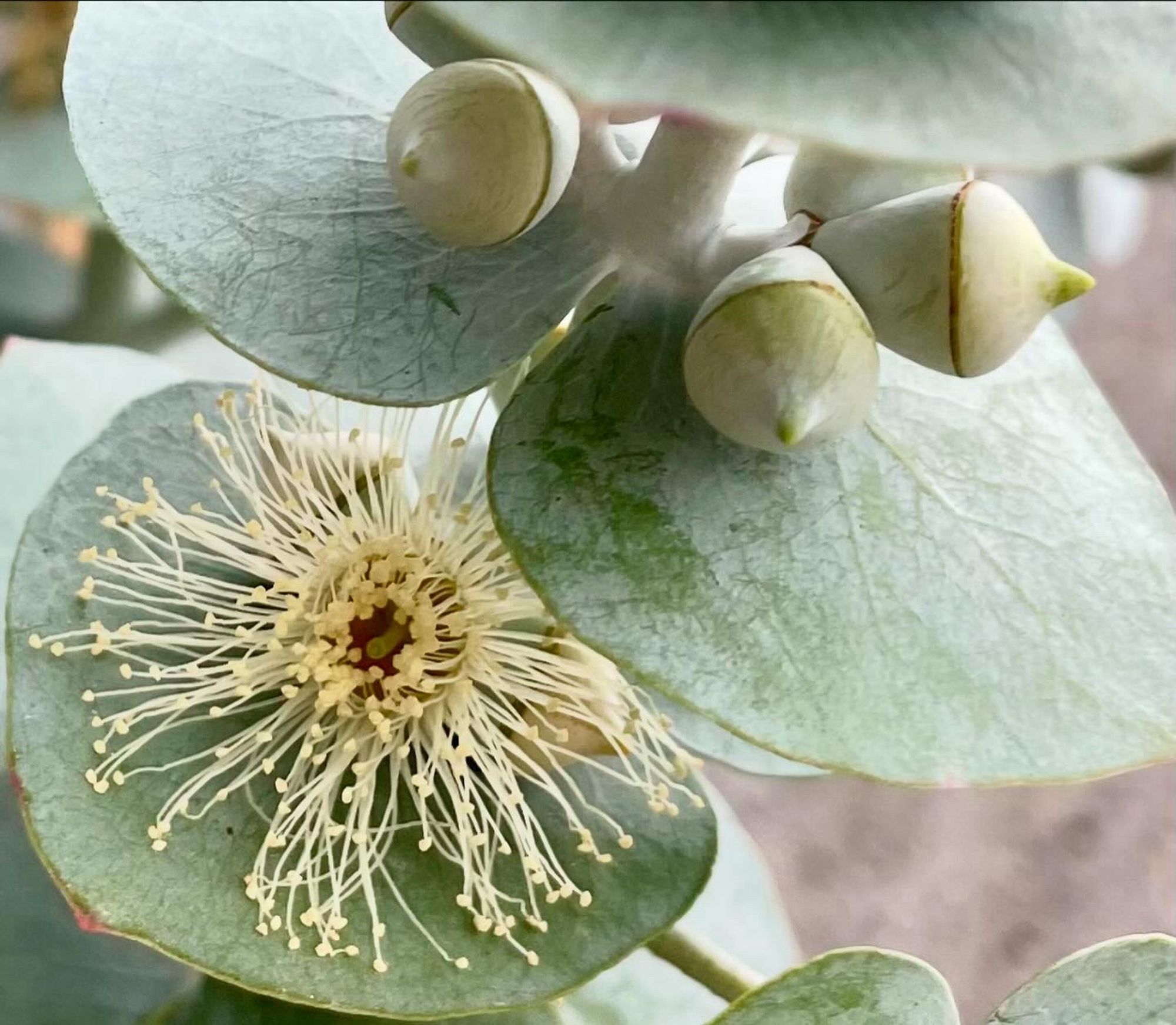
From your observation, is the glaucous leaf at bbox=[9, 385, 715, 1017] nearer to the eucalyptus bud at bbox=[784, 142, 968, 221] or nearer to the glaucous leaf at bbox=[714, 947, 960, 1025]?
the glaucous leaf at bbox=[714, 947, 960, 1025]

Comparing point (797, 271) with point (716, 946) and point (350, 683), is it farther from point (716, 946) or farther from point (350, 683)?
point (716, 946)

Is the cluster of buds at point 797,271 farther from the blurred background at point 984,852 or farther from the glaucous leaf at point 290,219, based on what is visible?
the blurred background at point 984,852

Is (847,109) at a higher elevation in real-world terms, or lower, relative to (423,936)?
higher

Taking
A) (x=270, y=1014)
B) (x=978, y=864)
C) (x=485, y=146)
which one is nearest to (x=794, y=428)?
(x=485, y=146)

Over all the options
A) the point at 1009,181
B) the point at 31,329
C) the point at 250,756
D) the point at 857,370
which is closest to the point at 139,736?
the point at 250,756

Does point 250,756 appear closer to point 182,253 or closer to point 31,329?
point 182,253

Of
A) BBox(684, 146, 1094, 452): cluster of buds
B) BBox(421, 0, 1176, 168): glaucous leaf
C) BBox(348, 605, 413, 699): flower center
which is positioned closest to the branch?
BBox(348, 605, 413, 699): flower center
